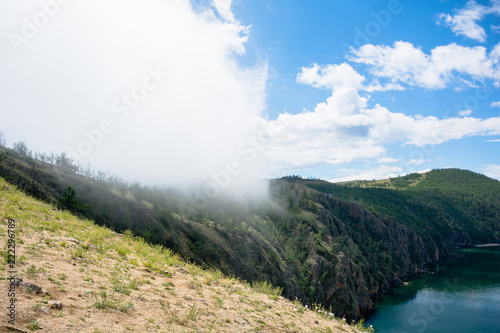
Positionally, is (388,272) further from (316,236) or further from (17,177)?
(17,177)

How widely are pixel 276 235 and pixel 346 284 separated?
28742 millimetres

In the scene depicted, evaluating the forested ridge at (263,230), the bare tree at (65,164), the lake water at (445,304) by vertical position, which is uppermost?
the bare tree at (65,164)

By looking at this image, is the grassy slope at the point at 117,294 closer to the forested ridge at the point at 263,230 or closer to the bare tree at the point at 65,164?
the forested ridge at the point at 263,230

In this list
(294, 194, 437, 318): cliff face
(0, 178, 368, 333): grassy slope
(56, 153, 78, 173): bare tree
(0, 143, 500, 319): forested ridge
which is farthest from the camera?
(294, 194, 437, 318): cliff face

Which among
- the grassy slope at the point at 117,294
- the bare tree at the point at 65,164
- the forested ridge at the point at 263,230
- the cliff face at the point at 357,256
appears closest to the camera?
the grassy slope at the point at 117,294

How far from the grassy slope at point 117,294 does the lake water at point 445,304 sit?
77.4 meters

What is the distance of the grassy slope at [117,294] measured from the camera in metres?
7.39

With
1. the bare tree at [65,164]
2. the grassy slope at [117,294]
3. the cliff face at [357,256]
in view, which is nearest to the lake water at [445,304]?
the cliff face at [357,256]

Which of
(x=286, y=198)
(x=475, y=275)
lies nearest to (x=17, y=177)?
(x=286, y=198)

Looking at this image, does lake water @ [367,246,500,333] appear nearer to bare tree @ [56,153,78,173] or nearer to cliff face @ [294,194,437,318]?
cliff face @ [294,194,437,318]

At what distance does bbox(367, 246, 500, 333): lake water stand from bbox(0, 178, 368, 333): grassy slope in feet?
254

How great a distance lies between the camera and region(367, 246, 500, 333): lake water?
2744 inches

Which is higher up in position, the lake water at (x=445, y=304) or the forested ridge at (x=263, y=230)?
the forested ridge at (x=263, y=230)

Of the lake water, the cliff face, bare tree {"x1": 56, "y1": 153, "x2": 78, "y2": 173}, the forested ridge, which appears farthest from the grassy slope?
the cliff face
